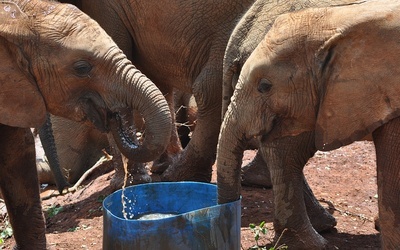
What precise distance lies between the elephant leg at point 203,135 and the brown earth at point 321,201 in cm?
38

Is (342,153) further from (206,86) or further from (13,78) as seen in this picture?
(13,78)

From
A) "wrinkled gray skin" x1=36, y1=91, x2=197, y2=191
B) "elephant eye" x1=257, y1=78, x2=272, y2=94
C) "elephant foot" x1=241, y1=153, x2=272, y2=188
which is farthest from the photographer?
"wrinkled gray skin" x1=36, y1=91, x2=197, y2=191

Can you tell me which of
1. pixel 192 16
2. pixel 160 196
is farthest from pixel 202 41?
pixel 160 196

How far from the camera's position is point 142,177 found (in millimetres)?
7473

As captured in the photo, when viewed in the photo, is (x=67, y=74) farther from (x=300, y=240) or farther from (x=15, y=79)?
(x=300, y=240)

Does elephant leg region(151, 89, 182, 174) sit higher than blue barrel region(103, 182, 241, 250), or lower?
lower

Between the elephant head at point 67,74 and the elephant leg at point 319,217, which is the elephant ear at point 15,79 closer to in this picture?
the elephant head at point 67,74

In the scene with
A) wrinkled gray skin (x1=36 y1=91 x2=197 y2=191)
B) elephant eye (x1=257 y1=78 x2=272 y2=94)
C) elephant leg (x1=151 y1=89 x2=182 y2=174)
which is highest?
elephant eye (x1=257 y1=78 x2=272 y2=94)

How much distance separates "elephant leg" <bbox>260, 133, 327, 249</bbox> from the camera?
19.4ft

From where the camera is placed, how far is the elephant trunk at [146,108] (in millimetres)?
5152

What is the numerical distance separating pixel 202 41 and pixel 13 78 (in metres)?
2.17

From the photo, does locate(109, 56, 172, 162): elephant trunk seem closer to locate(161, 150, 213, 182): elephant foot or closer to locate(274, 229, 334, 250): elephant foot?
locate(274, 229, 334, 250): elephant foot

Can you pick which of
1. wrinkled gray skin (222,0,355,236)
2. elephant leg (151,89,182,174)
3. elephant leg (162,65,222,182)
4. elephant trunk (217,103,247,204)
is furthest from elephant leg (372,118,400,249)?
elephant leg (151,89,182,174)

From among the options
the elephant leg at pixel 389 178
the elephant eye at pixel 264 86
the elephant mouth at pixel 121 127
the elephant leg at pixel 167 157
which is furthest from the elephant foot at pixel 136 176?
the elephant leg at pixel 389 178
